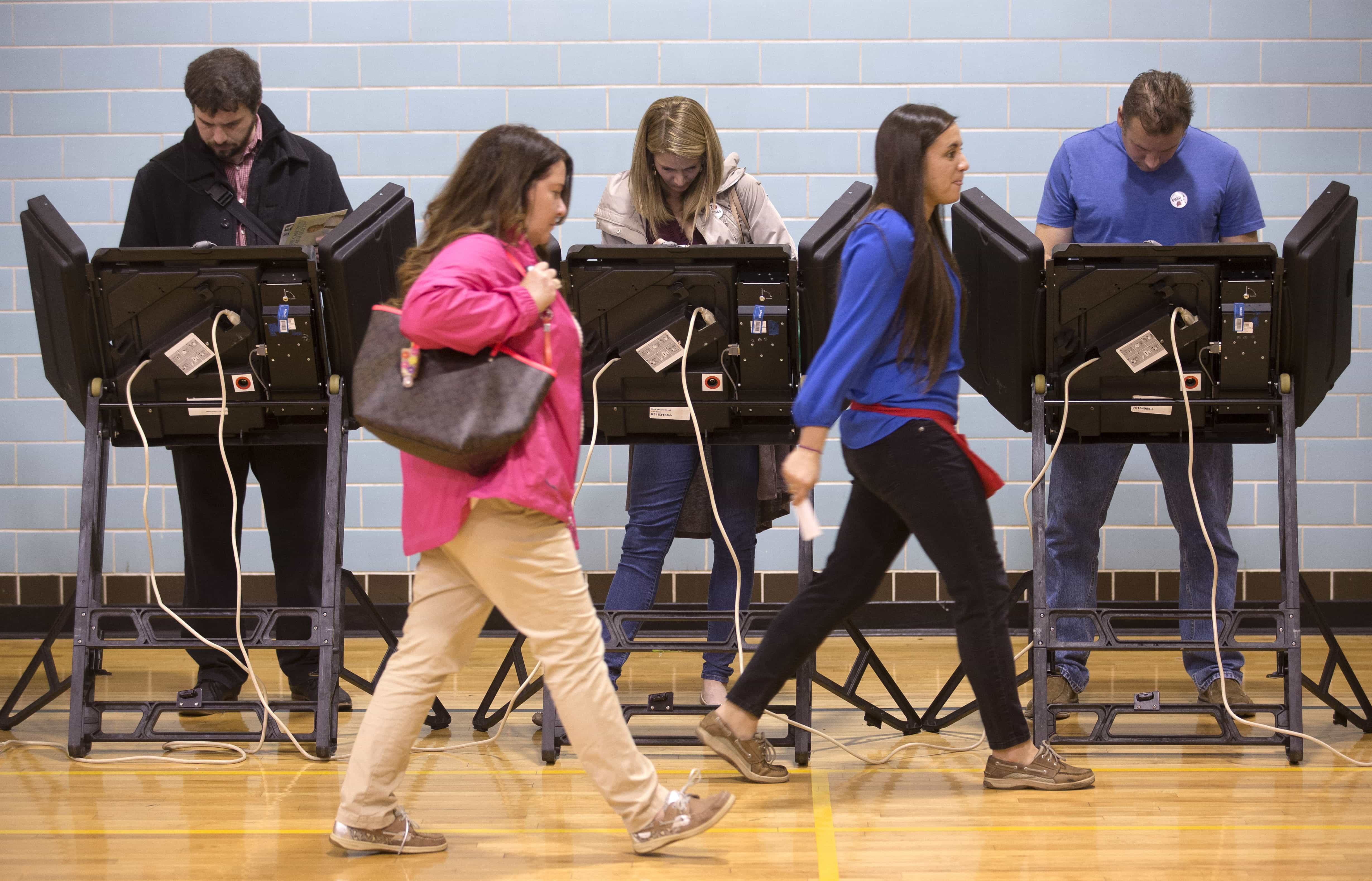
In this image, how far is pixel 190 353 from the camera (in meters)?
3.24

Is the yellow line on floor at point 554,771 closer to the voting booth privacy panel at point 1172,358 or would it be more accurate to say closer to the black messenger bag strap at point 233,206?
the voting booth privacy panel at point 1172,358

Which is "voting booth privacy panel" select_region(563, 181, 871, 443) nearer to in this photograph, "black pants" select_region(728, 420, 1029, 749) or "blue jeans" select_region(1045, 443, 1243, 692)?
"black pants" select_region(728, 420, 1029, 749)

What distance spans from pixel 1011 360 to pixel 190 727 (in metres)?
2.42

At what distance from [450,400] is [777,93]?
2.85m

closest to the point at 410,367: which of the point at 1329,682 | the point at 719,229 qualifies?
the point at 719,229

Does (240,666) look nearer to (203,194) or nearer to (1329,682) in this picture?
(203,194)

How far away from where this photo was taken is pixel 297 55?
4.79 meters

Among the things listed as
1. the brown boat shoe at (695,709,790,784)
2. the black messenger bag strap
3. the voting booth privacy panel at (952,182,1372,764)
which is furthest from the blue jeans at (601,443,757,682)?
the black messenger bag strap

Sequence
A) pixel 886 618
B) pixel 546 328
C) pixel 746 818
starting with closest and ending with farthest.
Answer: pixel 546 328 → pixel 746 818 → pixel 886 618

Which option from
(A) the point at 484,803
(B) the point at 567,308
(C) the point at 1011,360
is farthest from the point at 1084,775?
(B) the point at 567,308

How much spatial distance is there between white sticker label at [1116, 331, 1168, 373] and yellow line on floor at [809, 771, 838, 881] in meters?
1.24

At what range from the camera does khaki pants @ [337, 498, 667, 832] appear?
2.38 metres

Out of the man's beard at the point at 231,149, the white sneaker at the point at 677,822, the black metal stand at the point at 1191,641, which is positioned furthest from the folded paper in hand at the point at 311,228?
the black metal stand at the point at 1191,641

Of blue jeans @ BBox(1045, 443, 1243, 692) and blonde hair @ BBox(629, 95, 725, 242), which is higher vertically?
blonde hair @ BBox(629, 95, 725, 242)
